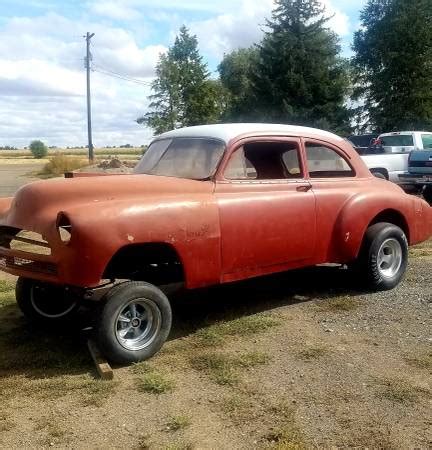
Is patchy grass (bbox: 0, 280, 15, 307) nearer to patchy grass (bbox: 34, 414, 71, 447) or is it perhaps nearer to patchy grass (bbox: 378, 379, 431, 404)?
patchy grass (bbox: 34, 414, 71, 447)

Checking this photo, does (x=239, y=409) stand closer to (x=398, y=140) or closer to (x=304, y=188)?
(x=304, y=188)

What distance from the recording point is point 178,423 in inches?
137

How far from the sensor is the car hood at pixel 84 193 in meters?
4.49

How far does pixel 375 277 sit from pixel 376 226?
0.54 m

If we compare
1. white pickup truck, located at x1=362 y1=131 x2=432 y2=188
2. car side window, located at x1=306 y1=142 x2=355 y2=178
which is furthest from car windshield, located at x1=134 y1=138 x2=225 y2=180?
white pickup truck, located at x1=362 y1=131 x2=432 y2=188

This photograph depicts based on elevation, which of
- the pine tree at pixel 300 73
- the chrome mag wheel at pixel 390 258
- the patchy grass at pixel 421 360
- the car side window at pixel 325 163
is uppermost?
the pine tree at pixel 300 73

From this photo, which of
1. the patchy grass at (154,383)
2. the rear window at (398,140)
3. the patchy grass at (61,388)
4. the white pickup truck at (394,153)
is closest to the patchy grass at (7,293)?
the patchy grass at (61,388)

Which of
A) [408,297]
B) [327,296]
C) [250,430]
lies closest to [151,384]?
[250,430]

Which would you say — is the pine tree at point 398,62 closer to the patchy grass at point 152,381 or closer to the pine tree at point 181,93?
the pine tree at point 181,93

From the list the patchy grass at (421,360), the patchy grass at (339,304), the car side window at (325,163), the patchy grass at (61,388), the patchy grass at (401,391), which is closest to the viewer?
the patchy grass at (401,391)

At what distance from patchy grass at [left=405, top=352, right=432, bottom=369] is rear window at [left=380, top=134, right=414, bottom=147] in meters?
13.5

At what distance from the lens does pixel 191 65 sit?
4453 cm

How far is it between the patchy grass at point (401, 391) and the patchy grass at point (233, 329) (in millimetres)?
1404

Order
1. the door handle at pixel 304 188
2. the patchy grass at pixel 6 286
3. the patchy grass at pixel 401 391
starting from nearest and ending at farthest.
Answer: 1. the patchy grass at pixel 401 391
2. the door handle at pixel 304 188
3. the patchy grass at pixel 6 286
